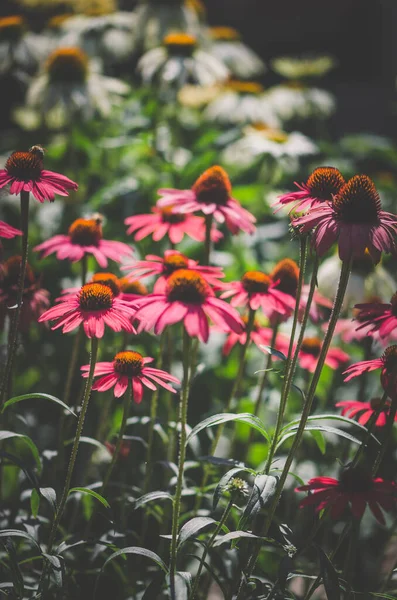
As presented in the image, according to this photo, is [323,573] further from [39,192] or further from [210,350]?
[210,350]

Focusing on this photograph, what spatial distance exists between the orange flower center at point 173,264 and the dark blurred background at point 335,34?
3.62 m

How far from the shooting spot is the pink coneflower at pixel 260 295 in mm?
947

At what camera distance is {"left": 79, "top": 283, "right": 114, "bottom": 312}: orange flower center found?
782mm

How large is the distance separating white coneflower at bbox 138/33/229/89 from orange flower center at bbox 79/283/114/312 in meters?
1.32

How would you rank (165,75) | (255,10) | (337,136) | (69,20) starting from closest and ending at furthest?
(165,75) → (69,20) → (337,136) → (255,10)

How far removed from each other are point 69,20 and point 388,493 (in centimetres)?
234

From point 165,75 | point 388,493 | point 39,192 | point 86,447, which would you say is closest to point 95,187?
point 165,75

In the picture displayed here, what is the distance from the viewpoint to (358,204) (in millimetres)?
718

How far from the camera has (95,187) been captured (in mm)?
2166

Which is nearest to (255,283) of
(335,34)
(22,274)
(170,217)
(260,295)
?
(260,295)

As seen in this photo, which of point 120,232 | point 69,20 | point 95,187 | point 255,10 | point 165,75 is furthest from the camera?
point 255,10

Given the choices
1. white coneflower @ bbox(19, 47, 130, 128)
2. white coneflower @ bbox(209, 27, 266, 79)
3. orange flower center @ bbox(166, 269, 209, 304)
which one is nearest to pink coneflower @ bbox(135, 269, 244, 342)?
orange flower center @ bbox(166, 269, 209, 304)

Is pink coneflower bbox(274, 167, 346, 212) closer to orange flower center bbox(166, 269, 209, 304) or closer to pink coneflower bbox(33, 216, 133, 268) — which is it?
orange flower center bbox(166, 269, 209, 304)

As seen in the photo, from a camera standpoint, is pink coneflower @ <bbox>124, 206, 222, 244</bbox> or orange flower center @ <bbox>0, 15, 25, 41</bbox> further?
orange flower center @ <bbox>0, 15, 25, 41</bbox>
